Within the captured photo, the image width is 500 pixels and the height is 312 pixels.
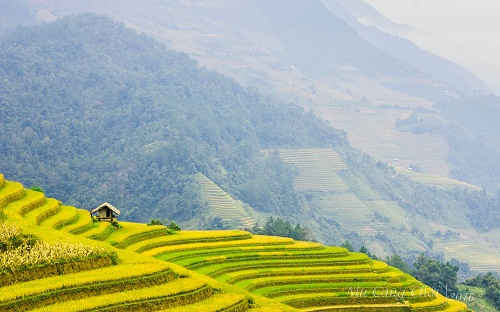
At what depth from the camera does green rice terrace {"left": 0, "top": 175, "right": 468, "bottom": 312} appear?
86.6 ft

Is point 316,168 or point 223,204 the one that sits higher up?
point 223,204

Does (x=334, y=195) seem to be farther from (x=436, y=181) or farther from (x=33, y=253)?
(x=33, y=253)

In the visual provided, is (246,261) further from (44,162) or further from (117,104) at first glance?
(117,104)

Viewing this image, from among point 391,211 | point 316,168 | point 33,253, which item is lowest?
point 391,211

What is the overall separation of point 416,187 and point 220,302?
15381 cm

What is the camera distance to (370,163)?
182125 millimetres

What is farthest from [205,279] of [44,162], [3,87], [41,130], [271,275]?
[3,87]

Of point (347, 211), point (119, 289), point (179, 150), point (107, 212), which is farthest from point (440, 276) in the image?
point (347, 211)

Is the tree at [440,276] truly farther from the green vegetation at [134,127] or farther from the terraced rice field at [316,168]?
the terraced rice field at [316,168]

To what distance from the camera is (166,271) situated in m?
30.1

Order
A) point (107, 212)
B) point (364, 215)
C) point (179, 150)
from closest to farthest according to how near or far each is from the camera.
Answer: point (107, 212), point (179, 150), point (364, 215)

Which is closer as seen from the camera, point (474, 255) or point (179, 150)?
point (179, 150)

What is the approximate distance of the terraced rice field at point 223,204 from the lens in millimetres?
112500

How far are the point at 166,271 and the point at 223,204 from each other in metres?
88.3
